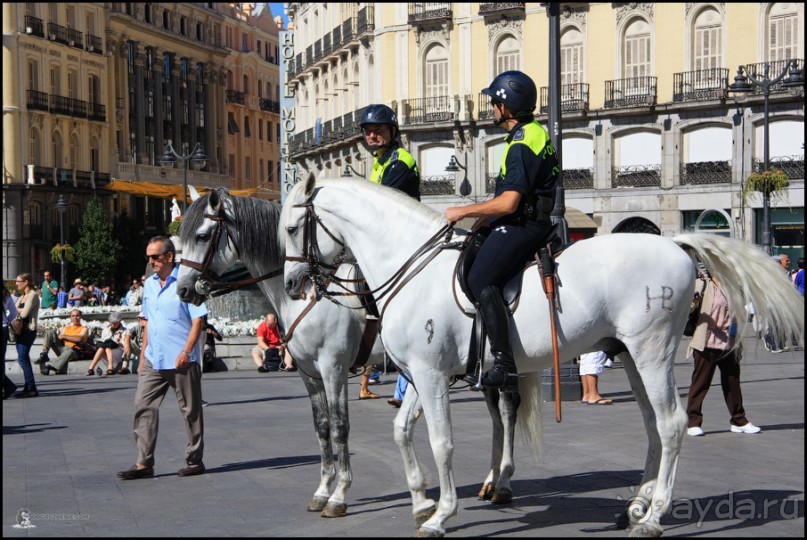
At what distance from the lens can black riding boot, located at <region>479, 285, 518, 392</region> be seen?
22.4ft

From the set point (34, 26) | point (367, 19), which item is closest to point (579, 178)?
point (367, 19)

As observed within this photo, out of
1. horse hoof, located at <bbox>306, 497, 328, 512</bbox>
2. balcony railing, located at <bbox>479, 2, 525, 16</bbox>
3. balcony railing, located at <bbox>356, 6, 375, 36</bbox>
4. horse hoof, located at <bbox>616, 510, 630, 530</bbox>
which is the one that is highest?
balcony railing, located at <bbox>356, 6, 375, 36</bbox>

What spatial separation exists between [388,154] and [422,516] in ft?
9.72

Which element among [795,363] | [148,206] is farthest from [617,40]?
[148,206]

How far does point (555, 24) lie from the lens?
1424 centimetres

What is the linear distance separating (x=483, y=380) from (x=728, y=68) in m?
36.5

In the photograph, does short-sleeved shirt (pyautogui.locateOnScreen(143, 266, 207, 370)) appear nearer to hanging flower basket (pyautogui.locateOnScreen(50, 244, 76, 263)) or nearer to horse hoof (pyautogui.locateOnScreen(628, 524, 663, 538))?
horse hoof (pyautogui.locateOnScreen(628, 524, 663, 538))

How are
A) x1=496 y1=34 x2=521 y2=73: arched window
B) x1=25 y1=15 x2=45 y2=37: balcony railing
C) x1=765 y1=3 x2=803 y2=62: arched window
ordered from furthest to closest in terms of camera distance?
x1=25 y1=15 x2=45 y2=37: balcony railing
x1=496 y1=34 x2=521 y2=73: arched window
x1=765 y1=3 x2=803 y2=62: arched window

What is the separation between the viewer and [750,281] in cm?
733

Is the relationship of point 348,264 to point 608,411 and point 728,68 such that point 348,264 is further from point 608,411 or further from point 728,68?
point 728,68

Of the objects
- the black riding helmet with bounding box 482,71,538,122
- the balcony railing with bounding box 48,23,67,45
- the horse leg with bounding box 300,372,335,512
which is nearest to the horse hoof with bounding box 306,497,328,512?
the horse leg with bounding box 300,372,335,512

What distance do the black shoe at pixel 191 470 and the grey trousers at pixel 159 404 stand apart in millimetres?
43

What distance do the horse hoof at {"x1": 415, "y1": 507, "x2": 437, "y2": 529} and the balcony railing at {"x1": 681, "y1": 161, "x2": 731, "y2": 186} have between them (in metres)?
35.5

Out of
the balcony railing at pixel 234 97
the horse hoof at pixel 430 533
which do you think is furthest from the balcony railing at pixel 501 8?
the balcony railing at pixel 234 97
